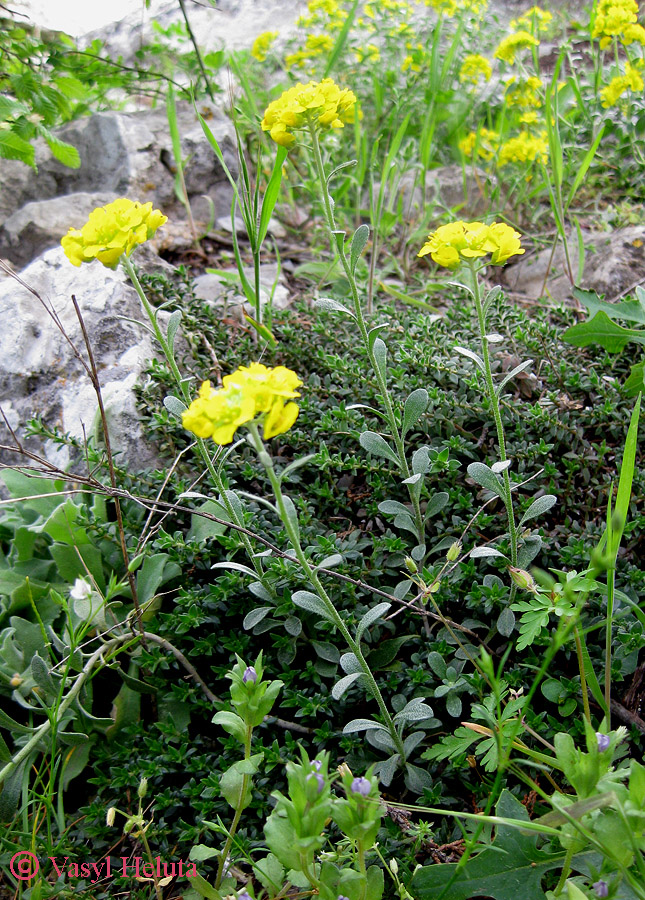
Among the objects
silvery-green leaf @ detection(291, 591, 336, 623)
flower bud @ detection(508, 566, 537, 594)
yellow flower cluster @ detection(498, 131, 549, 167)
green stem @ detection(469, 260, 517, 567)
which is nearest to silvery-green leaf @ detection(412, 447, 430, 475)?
green stem @ detection(469, 260, 517, 567)

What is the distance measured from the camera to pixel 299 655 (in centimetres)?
194

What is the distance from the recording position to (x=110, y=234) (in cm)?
147

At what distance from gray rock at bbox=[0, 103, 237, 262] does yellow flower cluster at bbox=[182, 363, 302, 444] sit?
2989 millimetres

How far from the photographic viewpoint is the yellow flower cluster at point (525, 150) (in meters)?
3.48

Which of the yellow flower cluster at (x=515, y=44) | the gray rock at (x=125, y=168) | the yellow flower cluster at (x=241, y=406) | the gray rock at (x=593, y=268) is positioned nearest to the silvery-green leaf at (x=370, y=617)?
the yellow flower cluster at (x=241, y=406)

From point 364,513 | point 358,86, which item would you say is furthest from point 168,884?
point 358,86

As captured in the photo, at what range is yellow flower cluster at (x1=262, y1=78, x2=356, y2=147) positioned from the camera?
1.64 meters

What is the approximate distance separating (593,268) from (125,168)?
2.65 meters

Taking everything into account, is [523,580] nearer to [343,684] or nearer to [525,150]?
[343,684]

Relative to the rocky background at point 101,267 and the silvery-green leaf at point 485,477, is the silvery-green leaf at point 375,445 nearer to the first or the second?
the silvery-green leaf at point 485,477

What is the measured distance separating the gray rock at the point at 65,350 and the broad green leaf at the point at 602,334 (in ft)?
5.10

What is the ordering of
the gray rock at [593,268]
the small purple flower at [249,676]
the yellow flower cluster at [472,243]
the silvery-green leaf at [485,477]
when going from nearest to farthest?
the small purple flower at [249,676] → the yellow flower cluster at [472,243] → the silvery-green leaf at [485,477] → the gray rock at [593,268]

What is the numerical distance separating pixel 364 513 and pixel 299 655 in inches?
19.5

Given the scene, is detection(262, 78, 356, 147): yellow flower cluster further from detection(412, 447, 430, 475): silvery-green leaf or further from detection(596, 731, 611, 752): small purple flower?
detection(596, 731, 611, 752): small purple flower
